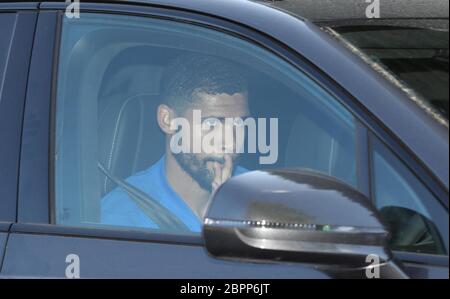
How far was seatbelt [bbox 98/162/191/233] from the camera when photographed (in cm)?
235

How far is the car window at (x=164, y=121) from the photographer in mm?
2357

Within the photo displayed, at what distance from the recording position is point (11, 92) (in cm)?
250

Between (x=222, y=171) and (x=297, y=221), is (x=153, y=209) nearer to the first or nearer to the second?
(x=222, y=171)

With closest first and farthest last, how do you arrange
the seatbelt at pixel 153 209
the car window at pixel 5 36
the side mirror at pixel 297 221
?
the side mirror at pixel 297 221
the seatbelt at pixel 153 209
the car window at pixel 5 36

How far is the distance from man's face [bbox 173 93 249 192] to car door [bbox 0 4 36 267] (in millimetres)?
443

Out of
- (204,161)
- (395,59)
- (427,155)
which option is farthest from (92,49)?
(427,155)

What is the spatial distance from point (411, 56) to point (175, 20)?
615 mm

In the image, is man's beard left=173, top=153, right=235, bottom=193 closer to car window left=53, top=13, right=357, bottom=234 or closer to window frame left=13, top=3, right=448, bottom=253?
car window left=53, top=13, right=357, bottom=234

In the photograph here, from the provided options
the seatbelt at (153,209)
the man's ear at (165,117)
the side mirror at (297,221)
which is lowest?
the side mirror at (297,221)

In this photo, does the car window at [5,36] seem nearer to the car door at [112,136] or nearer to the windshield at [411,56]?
the car door at [112,136]

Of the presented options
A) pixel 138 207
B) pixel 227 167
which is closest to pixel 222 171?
pixel 227 167

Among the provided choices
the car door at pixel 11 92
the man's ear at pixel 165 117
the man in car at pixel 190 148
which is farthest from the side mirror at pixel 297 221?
the car door at pixel 11 92

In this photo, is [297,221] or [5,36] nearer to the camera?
[297,221]

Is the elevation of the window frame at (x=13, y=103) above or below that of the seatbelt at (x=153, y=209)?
above
